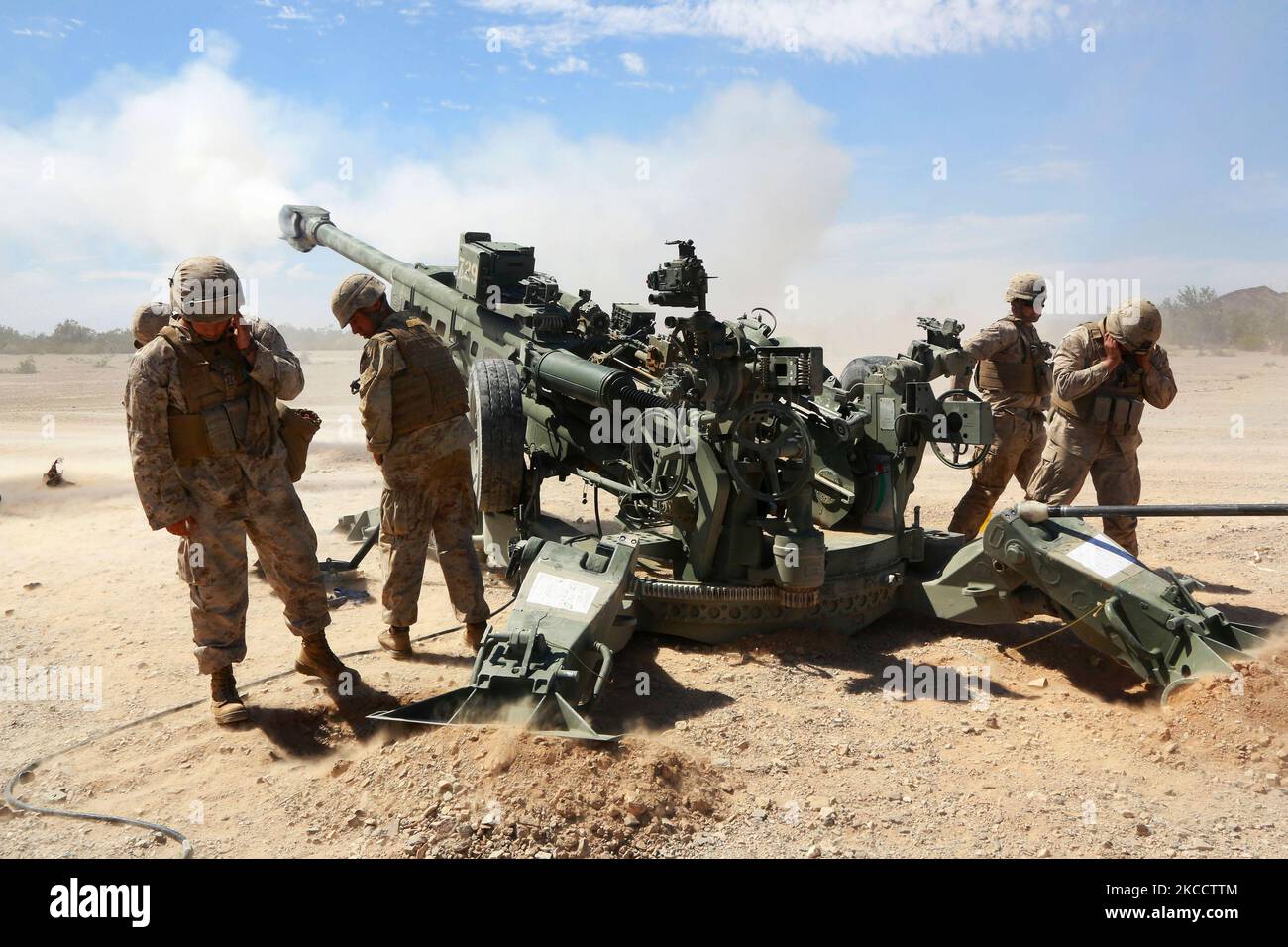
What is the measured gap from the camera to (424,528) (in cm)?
618

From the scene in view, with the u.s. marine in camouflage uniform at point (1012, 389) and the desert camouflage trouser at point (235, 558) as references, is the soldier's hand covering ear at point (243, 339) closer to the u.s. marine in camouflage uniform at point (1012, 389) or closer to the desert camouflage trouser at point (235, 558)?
the desert camouflage trouser at point (235, 558)

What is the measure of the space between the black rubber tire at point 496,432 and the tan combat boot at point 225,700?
216 centimetres

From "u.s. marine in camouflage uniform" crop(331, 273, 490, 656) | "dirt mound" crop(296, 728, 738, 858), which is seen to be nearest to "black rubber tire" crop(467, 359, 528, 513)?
"u.s. marine in camouflage uniform" crop(331, 273, 490, 656)

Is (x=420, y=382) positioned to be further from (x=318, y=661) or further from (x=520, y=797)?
(x=520, y=797)

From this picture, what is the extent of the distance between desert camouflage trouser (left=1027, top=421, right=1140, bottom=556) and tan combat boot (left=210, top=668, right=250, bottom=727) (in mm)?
5189

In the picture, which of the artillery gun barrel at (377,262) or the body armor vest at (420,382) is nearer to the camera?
the body armor vest at (420,382)

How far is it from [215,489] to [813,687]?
126 inches

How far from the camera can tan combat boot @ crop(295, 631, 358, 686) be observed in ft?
18.3

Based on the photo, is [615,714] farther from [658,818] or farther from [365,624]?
[365,624]

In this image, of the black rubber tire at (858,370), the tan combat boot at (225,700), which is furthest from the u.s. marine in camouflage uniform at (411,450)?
the black rubber tire at (858,370)

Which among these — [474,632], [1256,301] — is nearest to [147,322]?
[474,632]

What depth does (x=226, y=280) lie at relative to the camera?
501cm

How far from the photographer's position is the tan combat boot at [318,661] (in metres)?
5.58

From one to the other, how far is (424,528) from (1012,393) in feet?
14.5
